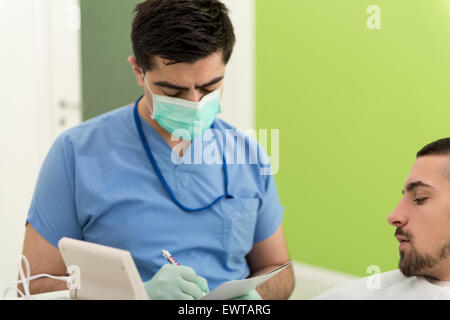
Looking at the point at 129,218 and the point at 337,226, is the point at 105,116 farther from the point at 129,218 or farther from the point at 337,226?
the point at 337,226

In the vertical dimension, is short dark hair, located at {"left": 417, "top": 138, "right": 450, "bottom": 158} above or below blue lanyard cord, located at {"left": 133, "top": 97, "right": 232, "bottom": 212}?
above

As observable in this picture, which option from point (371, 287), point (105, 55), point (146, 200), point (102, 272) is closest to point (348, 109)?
point (371, 287)

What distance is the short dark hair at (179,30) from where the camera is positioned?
1.13m

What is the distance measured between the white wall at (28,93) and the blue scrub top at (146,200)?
1.08 meters

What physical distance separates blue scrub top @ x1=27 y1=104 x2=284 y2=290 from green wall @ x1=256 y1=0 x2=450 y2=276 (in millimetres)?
246

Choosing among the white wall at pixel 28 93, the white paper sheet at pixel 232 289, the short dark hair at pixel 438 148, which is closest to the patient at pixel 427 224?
the short dark hair at pixel 438 148

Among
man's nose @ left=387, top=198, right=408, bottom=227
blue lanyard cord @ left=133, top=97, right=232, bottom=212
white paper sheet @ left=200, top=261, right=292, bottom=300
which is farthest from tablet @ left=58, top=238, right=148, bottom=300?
man's nose @ left=387, top=198, right=408, bottom=227

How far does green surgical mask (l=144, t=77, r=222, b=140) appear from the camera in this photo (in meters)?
1.19

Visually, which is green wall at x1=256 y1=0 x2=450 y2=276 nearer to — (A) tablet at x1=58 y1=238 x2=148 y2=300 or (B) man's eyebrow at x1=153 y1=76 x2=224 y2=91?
(B) man's eyebrow at x1=153 y1=76 x2=224 y2=91

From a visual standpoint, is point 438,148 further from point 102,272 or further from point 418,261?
point 102,272

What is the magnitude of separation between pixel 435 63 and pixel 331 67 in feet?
1.29

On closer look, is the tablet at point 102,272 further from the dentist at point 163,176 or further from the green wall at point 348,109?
the green wall at point 348,109

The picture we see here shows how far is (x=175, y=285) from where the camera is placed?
0.94 metres
